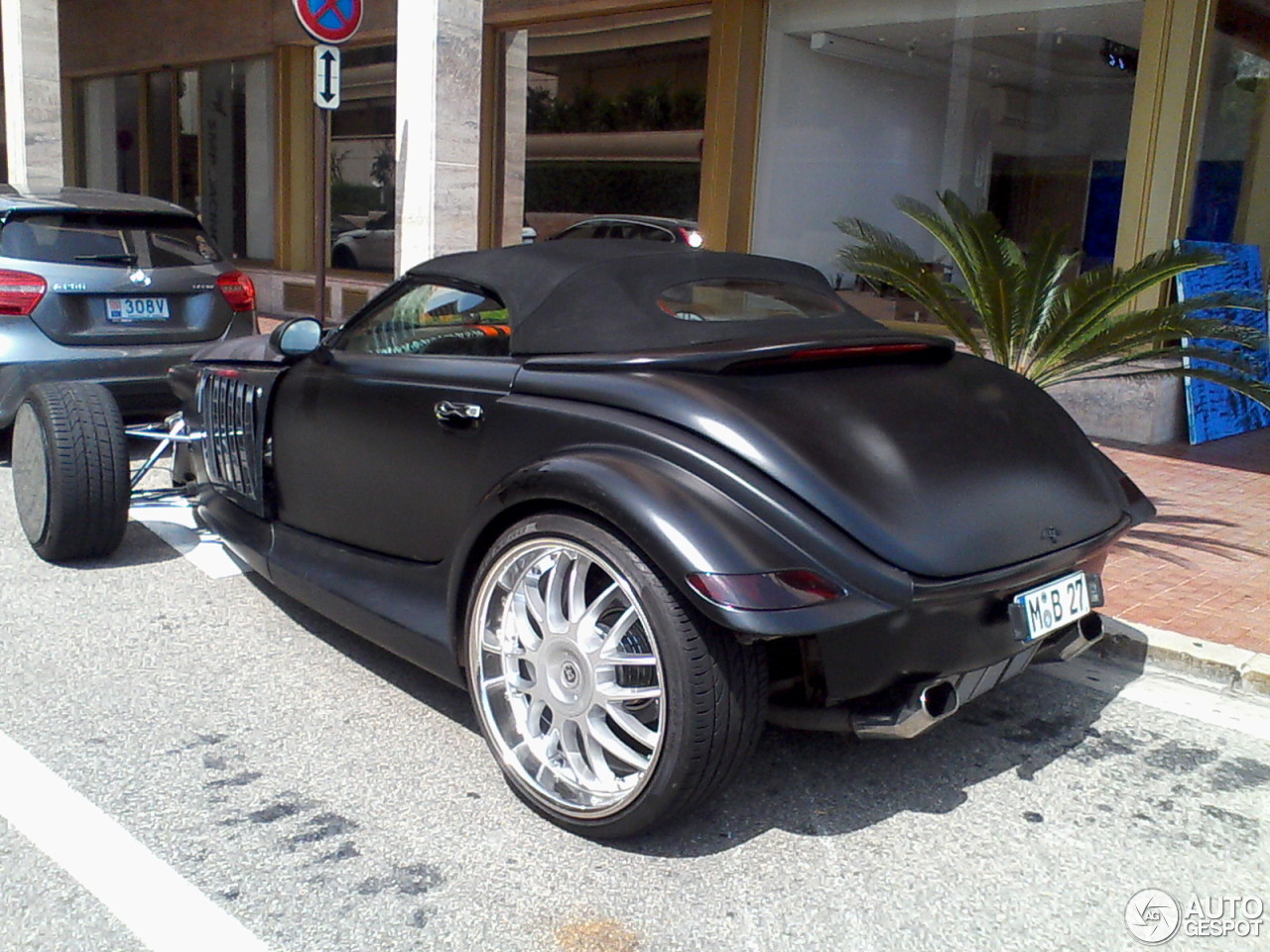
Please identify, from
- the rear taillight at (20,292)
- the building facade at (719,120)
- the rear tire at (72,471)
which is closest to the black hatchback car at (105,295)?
the rear taillight at (20,292)

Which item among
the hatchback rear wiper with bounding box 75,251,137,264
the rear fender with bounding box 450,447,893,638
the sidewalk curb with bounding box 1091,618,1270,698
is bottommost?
the sidewalk curb with bounding box 1091,618,1270,698

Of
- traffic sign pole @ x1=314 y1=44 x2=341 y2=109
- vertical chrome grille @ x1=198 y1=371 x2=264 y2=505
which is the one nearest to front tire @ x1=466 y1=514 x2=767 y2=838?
vertical chrome grille @ x1=198 y1=371 x2=264 y2=505

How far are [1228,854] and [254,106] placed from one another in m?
15.7

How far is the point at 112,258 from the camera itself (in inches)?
273

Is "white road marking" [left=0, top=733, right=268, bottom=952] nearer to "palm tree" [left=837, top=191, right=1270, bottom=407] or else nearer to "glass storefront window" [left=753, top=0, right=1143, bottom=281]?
"palm tree" [left=837, top=191, right=1270, bottom=407]

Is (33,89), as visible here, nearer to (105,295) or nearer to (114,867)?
(105,295)

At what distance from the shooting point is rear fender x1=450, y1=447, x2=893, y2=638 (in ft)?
8.73

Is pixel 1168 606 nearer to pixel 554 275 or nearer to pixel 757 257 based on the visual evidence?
pixel 757 257

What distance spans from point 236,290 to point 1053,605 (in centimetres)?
577

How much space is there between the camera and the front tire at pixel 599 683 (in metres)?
2.75

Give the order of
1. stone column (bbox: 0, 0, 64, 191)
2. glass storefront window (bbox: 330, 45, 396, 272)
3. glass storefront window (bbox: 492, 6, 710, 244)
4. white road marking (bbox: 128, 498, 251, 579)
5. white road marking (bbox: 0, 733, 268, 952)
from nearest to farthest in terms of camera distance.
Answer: white road marking (bbox: 0, 733, 268, 952) → white road marking (bbox: 128, 498, 251, 579) → glass storefront window (bbox: 492, 6, 710, 244) → stone column (bbox: 0, 0, 64, 191) → glass storefront window (bbox: 330, 45, 396, 272)

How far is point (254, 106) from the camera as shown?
16.1 meters

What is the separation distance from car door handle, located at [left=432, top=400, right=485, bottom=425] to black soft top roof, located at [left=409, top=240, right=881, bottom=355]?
212mm

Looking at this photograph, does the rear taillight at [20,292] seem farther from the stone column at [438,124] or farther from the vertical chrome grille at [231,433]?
the stone column at [438,124]
